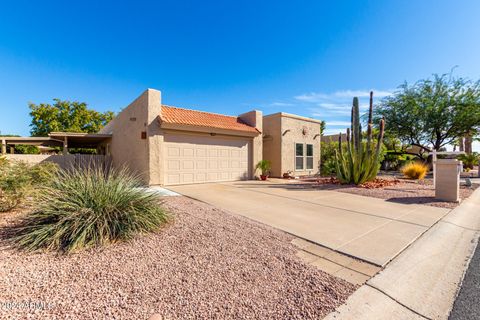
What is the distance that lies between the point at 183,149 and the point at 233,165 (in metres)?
3.28

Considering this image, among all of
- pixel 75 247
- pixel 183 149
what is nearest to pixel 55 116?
pixel 183 149

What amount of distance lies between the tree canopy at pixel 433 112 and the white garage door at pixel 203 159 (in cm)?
1546

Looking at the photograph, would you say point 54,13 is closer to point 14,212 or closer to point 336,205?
point 14,212

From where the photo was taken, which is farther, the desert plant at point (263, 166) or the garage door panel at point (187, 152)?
the desert plant at point (263, 166)

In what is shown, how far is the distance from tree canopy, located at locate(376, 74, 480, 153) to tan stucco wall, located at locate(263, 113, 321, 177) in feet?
31.3

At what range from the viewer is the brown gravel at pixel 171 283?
195cm

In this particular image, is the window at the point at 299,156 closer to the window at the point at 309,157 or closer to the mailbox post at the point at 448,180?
the window at the point at 309,157

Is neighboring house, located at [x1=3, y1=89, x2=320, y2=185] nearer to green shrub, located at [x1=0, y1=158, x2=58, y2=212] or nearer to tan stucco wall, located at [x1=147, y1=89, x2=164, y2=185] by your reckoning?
tan stucco wall, located at [x1=147, y1=89, x2=164, y2=185]

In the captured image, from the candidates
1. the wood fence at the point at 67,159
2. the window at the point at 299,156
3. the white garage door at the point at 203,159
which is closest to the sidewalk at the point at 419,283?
the white garage door at the point at 203,159

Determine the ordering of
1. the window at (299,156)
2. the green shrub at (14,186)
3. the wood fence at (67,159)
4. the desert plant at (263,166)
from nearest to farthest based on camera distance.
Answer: the green shrub at (14,186), the wood fence at (67,159), the desert plant at (263,166), the window at (299,156)

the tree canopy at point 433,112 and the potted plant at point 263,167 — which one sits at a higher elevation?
the tree canopy at point 433,112

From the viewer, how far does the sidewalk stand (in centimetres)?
206

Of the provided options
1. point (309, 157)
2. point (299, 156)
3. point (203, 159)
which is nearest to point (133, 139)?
point (203, 159)

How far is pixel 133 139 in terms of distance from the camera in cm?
1166
